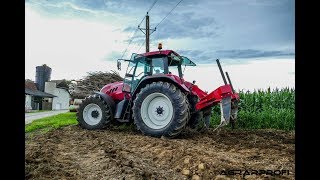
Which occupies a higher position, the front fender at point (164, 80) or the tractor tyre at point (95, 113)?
the front fender at point (164, 80)

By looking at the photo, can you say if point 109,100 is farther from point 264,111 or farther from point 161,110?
point 264,111

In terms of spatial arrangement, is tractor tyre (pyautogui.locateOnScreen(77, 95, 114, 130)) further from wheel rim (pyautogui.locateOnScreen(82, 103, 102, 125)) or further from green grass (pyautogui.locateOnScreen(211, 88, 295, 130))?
green grass (pyautogui.locateOnScreen(211, 88, 295, 130))

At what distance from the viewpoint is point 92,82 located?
68.4ft

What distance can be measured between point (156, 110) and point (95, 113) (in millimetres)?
2879

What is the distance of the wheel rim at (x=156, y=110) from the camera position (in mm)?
8820

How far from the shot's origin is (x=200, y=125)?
11234mm

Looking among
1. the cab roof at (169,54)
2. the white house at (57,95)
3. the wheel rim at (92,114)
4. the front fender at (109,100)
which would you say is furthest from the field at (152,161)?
the white house at (57,95)

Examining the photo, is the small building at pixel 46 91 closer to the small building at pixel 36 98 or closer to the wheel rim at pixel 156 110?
the small building at pixel 36 98

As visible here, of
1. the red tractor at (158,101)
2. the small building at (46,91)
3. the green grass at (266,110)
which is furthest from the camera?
the small building at (46,91)

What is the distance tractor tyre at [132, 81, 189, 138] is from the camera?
8.34 meters
